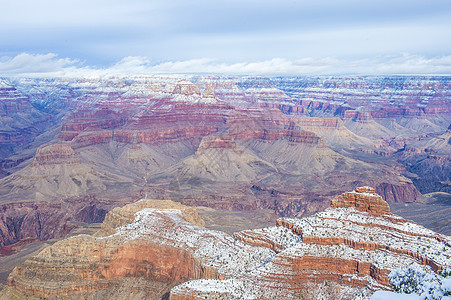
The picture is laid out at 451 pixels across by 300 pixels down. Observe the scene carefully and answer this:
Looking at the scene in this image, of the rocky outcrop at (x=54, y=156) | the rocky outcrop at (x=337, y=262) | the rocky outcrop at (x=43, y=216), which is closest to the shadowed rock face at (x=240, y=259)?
the rocky outcrop at (x=337, y=262)

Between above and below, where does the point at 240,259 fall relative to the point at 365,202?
below

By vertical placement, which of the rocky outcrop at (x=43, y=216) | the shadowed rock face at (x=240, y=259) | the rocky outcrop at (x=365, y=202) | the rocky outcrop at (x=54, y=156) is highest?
the rocky outcrop at (x=365, y=202)

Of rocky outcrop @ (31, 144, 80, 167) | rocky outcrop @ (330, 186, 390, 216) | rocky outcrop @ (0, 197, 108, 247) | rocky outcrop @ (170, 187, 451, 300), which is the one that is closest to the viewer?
rocky outcrop @ (170, 187, 451, 300)

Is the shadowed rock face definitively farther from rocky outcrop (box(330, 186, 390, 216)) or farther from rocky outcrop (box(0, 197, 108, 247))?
rocky outcrop (box(0, 197, 108, 247))

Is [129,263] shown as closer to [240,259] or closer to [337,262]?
[240,259]

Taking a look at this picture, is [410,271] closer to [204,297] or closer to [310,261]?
[310,261]

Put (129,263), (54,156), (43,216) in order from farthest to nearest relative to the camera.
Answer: (54,156), (43,216), (129,263)

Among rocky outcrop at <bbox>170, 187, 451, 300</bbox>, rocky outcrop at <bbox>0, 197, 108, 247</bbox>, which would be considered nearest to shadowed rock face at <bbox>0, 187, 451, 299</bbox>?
rocky outcrop at <bbox>170, 187, 451, 300</bbox>

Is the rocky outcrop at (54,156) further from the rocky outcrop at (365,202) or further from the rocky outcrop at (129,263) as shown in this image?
the rocky outcrop at (365,202)

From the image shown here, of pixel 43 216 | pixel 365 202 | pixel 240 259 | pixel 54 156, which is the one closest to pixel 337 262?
pixel 240 259
